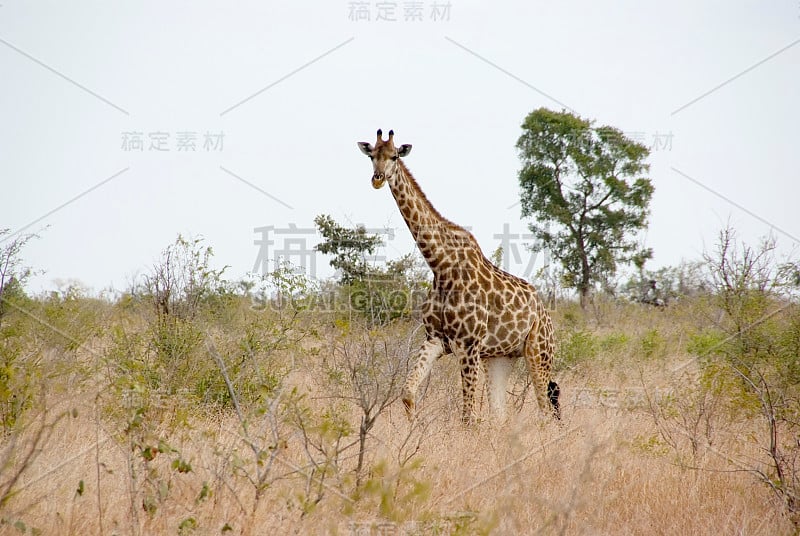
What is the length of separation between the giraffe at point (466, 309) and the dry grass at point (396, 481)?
1.51 feet

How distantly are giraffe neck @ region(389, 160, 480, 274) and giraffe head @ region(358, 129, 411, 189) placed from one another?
0.41 ft

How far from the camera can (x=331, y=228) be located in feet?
47.7

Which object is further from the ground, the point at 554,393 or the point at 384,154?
the point at 384,154

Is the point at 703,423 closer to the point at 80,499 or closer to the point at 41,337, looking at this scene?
the point at 80,499

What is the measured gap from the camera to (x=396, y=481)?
4.91 m

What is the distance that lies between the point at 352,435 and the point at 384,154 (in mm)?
Result: 2660

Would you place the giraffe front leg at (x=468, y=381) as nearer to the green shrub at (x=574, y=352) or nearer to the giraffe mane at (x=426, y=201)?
the giraffe mane at (x=426, y=201)

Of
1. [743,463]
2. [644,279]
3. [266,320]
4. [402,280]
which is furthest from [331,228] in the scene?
[644,279]

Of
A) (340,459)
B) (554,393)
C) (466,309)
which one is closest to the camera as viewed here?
(340,459)

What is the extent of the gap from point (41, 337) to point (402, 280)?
4.16 m

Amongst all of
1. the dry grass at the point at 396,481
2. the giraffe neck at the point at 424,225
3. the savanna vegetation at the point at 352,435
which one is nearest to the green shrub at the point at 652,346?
the savanna vegetation at the point at 352,435

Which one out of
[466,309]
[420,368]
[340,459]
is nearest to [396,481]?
[340,459]

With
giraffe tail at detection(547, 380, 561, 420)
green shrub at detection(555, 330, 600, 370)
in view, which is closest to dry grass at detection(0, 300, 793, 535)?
giraffe tail at detection(547, 380, 561, 420)

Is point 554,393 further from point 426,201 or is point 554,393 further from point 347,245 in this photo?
point 347,245
